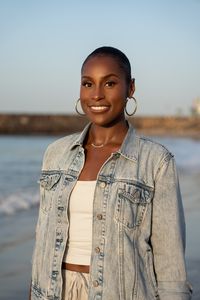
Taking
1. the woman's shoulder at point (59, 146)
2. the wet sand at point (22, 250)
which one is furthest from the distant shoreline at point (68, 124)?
the woman's shoulder at point (59, 146)

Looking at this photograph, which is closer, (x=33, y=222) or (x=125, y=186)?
(x=125, y=186)

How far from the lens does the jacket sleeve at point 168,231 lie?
69.4 inches

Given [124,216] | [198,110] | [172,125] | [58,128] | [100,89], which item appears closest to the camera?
[124,216]

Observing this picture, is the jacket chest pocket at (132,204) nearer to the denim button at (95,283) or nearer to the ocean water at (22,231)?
the denim button at (95,283)

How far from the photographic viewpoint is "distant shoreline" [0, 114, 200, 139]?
6594 centimetres

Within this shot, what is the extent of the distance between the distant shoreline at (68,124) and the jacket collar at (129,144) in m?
60.2

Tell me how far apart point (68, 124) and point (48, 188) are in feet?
221

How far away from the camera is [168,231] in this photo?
5.78 ft

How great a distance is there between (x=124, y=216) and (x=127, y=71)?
20.0 inches

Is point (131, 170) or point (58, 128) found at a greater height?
point (58, 128)

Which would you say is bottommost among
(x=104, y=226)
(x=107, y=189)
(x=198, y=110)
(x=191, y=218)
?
(x=104, y=226)

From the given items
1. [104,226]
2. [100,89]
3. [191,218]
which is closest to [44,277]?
[104,226]

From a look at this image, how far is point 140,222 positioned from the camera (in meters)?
1.76

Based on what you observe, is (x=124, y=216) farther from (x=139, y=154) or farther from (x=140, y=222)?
(x=139, y=154)
